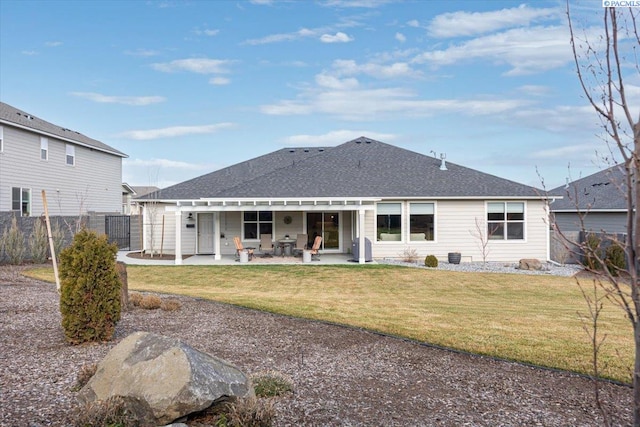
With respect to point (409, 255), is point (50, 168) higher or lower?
higher

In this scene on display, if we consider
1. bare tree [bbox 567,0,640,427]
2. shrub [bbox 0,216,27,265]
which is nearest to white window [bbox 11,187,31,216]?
shrub [bbox 0,216,27,265]

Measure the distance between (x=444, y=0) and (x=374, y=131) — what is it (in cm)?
1753

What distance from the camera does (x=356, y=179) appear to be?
21.8 m

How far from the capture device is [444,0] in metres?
11.6

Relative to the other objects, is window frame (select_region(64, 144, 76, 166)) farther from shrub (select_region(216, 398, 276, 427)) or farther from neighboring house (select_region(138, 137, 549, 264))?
shrub (select_region(216, 398, 276, 427))

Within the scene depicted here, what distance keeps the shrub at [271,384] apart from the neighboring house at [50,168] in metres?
19.1

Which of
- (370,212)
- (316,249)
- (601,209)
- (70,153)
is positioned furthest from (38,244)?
(601,209)

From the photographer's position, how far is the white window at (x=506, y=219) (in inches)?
797

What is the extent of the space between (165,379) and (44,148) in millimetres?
23720

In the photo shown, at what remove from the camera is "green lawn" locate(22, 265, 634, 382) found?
682 cm

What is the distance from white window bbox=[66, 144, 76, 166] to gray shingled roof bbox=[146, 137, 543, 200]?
22.3 ft

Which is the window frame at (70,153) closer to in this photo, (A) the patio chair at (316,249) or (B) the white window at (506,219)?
(A) the patio chair at (316,249)

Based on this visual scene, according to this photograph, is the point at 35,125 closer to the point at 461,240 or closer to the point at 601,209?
the point at 461,240

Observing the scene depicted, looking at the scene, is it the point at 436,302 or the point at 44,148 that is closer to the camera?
the point at 436,302
